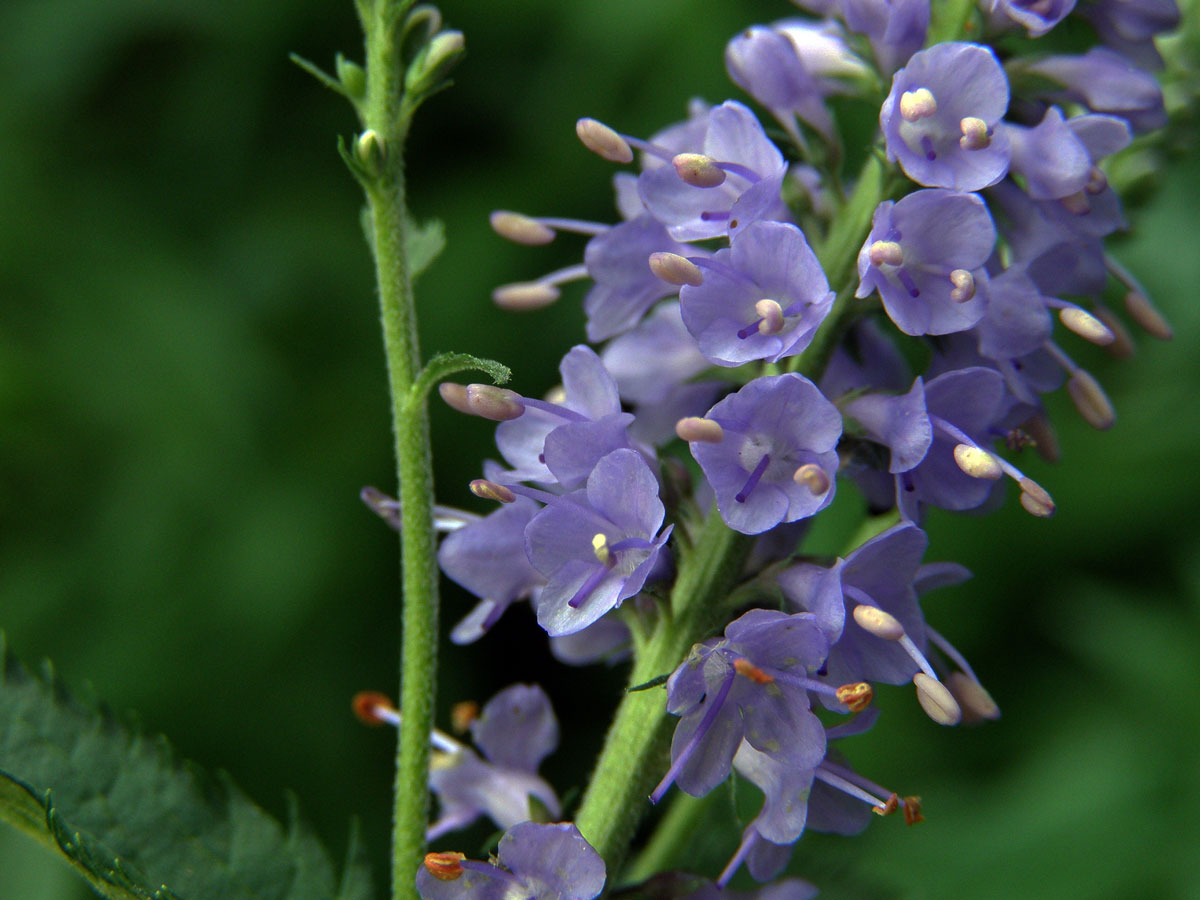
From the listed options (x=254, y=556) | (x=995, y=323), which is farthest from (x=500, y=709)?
(x=254, y=556)

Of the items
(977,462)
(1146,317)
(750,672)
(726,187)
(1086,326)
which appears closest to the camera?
(750,672)

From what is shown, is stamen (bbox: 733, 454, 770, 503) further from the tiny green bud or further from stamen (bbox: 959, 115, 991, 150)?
the tiny green bud

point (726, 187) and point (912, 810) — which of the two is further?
point (726, 187)

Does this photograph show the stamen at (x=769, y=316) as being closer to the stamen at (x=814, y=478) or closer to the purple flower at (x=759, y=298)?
the purple flower at (x=759, y=298)

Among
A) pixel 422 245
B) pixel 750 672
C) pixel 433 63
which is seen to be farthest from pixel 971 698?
pixel 433 63

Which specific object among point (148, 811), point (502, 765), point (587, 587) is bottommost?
point (502, 765)

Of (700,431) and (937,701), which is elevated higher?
(700,431)

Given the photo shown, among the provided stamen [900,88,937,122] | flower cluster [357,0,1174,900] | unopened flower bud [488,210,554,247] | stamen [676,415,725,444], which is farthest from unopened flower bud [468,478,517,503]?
stamen [900,88,937,122]

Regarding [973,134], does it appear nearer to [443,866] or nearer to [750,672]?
[750,672]
